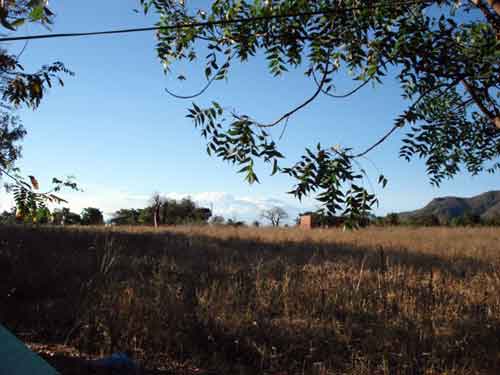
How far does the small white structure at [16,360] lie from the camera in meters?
1.74

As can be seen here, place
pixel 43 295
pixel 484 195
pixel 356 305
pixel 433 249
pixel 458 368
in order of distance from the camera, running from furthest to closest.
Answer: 1. pixel 484 195
2. pixel 433 249
3. pixel 43 295
4. pixel 356 305
5. pixel 458 368

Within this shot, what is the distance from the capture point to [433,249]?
10.9 meters

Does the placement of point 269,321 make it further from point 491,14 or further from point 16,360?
point 491,14

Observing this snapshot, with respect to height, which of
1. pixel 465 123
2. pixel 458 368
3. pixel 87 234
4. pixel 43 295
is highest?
pixel 465 123

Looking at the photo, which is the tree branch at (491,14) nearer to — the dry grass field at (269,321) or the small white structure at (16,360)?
the dry grass field at (269,321)

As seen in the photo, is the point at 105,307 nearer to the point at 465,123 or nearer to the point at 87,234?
the point at 465,123

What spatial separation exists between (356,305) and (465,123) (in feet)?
9.12

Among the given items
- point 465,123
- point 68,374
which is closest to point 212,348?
point 68,374

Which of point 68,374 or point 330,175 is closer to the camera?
point 330,175

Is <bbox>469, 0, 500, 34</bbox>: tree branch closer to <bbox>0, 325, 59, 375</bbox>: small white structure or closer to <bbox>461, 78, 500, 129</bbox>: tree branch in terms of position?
<bbox>461, 78, 500, 129</bbox>: tree branch

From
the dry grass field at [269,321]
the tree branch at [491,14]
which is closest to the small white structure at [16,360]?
the dry grass field at [269,321]

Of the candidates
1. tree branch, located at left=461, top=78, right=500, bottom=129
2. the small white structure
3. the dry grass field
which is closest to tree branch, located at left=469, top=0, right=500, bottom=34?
tree branch, located at left=461, top=78, right=500, bottom=129

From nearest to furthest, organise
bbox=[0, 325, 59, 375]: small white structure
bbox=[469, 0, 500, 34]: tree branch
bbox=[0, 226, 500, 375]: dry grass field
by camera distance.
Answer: bbox=[0, 325, 59, 375]: small white structure, bbox=[469, 0, 500, 34]: tree branch, bbox=[0, 226, 500, 375]: dry grass field

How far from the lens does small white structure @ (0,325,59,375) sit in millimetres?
1743
